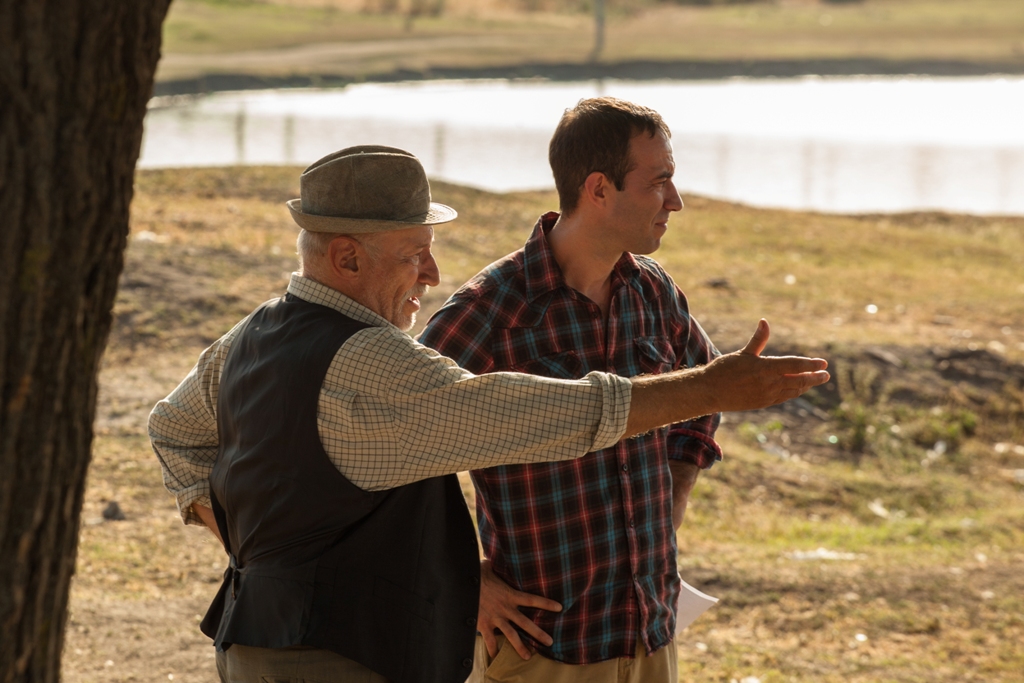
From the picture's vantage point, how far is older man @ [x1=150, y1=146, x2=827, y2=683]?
82.4 inches

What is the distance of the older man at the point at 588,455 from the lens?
8.78ft

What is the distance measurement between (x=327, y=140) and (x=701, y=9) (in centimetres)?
5298

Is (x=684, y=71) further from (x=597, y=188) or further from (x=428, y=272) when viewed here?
(x=428, y=272)

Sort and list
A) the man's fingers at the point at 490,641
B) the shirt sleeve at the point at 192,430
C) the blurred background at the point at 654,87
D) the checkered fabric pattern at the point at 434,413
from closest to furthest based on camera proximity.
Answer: the checkered fabric pattern at the point at 434,413
the shirt sleeve at the point at 192,430
the man's fingers at the point at 490,641
the blurred background at the point at 654,87

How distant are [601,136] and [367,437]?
110cm

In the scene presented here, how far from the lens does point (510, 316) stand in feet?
9.05

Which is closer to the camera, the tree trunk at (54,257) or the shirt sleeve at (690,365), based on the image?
the tree trunk at (54,257)

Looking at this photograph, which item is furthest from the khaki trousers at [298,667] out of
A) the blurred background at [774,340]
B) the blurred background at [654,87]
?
the blurred background at [654,87]

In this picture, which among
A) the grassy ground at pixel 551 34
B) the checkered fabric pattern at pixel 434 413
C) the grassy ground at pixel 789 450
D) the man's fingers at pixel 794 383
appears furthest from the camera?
the grassy ground at pixel 551 34

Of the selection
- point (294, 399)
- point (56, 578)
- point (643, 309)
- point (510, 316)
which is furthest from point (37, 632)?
point (643, 309)

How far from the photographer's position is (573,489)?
267 centimetres

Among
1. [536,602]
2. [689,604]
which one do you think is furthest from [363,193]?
[689,604]

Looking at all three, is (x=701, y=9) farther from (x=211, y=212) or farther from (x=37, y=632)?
(x=37, y=632)

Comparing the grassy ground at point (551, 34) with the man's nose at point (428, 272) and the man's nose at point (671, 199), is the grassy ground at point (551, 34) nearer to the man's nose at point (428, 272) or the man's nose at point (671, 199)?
the man's nose at point (671, 199)
